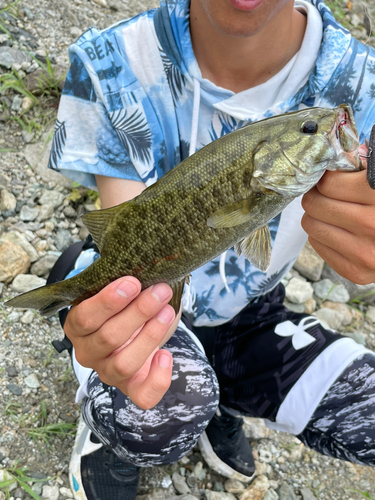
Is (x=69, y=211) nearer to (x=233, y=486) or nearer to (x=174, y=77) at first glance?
(x=174, y=77)

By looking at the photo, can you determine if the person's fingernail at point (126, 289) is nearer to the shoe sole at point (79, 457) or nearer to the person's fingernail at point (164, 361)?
the person's fingernail at point (164, 361)

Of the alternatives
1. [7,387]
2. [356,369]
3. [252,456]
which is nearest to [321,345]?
[356,369]

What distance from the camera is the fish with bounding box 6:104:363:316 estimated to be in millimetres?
1609

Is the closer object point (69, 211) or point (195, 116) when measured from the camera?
point (195, 116)

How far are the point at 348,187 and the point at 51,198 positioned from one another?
3.03 metres

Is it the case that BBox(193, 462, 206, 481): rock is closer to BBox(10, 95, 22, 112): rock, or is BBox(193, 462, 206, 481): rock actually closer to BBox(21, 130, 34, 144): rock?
BBox(21, 130, 34, 144): rock

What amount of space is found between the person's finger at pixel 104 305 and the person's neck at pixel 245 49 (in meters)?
1.35

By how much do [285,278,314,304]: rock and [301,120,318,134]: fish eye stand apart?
2.91 metres

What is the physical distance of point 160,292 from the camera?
1843 mm

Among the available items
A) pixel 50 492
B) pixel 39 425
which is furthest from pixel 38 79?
pixel 50 492

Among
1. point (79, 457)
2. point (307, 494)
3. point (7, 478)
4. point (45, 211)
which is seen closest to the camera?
point (7, 478)

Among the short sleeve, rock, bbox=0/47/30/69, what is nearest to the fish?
the short sleeve

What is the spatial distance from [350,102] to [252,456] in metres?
2.37

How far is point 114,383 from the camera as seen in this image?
83.6 inches
